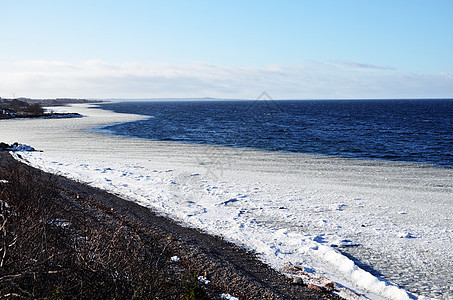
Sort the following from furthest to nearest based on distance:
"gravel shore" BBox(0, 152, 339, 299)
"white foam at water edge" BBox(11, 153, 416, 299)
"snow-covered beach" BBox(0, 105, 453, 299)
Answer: "snow-covered beach" BBox(0, 105, 453, 299) < "white foam at water edge" BBox(11, 153, 416, 299) < "gravel shore" BBox(0, 152, 339, 299)

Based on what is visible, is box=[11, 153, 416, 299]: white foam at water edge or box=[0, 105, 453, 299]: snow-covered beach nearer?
box=[11, 153, 416, 299]: white foam at water edge

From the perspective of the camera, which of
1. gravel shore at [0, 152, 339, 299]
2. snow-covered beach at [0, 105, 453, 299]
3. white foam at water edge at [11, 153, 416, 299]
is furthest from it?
snow-covered beach at [0, 105, 453, 299]

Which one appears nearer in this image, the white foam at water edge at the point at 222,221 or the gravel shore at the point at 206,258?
the gravel shore at the point at 206,258

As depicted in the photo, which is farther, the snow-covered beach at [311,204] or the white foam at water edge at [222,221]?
the snow-covered beach at [311,204]

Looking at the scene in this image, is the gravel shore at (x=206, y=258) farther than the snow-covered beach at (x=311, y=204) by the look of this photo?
No

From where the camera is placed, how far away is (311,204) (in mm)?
14078

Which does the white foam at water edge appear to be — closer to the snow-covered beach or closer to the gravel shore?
the snow-covered beach

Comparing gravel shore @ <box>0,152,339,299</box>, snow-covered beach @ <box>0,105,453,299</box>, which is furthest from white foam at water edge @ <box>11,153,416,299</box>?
gravel shore @ <box>0,152,339,299</box>

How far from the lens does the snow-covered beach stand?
350 inches

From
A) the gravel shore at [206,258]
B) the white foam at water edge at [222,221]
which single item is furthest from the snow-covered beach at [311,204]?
the gravel shore at [206,258]

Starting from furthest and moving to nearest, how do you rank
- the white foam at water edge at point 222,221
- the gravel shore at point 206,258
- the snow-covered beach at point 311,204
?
1. the snow-covered beach at point 311,204
2. the white foam at water edge at point 222,221
3. the gravel shore at point 206,258

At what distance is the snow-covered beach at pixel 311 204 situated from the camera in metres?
8.88

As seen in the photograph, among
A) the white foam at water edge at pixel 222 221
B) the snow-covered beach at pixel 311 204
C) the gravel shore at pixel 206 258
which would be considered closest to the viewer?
the gravel shore at pixel 206 258

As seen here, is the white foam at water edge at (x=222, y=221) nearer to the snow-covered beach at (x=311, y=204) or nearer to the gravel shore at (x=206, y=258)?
the snow-covered beach at (x=311, y=204)
